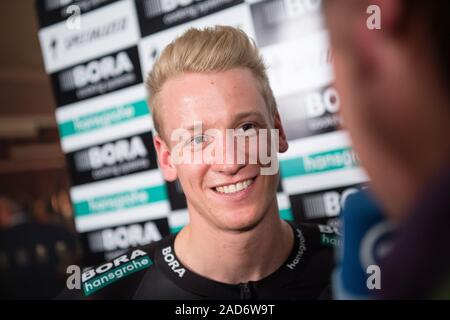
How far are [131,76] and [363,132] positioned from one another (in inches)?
45.9

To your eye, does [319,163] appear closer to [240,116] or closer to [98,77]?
[240,116]

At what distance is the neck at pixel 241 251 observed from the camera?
1336 millimetres

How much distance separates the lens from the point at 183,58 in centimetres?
130

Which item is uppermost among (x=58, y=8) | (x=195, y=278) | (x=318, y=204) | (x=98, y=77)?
(x=58, y=8)

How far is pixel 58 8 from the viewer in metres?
1.82

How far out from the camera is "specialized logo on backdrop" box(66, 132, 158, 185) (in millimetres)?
1752

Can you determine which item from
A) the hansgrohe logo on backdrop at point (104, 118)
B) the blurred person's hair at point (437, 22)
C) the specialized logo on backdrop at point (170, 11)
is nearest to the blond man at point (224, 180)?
the specialized logo on backdrop at point (170, 11)

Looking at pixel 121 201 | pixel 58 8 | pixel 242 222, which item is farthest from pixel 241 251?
pixel 58 8

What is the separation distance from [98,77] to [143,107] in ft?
0.74

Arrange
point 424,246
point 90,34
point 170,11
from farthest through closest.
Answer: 1. point 90,34
2. point 170,11
3. point 424,246

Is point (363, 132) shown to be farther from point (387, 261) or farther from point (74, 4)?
point (74, 4)

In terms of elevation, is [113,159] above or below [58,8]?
below
